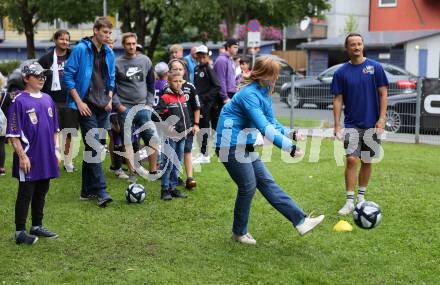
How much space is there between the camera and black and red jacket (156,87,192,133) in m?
8.16

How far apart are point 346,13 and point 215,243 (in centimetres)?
4569

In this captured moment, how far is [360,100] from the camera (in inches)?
285

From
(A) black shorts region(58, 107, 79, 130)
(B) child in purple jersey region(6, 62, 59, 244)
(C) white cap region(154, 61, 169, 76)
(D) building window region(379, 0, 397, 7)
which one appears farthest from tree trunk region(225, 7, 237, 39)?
(B) child in purple jersey region(6, 62, 59, 244)

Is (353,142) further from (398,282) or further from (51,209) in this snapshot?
(51,209)

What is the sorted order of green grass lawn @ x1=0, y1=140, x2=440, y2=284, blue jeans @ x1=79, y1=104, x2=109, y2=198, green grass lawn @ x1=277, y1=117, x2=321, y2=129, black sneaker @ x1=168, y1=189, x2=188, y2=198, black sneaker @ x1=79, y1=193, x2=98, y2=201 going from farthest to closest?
green grass lawn @ x1=277, y1=117, x2=321, y2=129, black sneaker @ x1=168, y1=189, x2=188, y2=198, black sneaker @ x1=79, y1=193, x2=98, y2=201, blue jeans @ x1=79, y1=104, x2=109, y2=198, green grass lawn @ x1=0, y1=140, x2=440, y2=284

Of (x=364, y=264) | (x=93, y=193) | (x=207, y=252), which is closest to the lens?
(x=364, y=264)

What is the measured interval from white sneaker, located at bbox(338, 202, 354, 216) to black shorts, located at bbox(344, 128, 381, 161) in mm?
592

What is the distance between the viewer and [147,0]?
2792 cm

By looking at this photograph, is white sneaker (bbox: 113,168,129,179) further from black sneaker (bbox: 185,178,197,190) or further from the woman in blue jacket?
the woman in blue jacket

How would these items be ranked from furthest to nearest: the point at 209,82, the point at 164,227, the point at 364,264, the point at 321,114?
the point at 321,114
the point at 209,82
the point at 164,227
the point at 364,264

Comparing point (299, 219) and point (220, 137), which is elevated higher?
point (220, 137)

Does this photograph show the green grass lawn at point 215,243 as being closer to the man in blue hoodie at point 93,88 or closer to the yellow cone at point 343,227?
the yellow cone at point 343,227

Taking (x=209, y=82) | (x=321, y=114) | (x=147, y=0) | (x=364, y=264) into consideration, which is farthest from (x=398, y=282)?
(x=147, y=0)

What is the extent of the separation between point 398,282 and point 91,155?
422 centimetres
